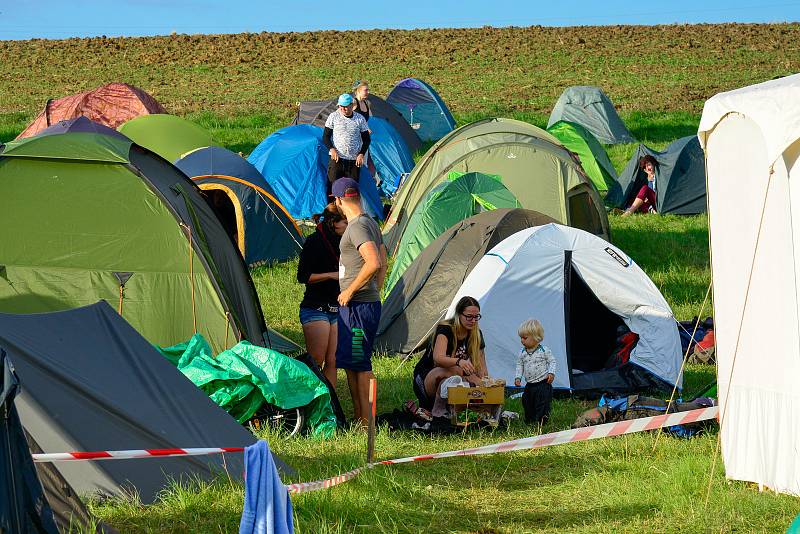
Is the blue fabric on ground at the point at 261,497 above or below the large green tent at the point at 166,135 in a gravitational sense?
below

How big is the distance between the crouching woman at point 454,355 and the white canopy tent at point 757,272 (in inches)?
83.0

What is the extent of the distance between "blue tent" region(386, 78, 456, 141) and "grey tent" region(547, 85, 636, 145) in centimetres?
229

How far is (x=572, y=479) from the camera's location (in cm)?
598

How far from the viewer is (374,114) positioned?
19.9 m

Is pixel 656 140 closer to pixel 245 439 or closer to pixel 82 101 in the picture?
pixel 82 101

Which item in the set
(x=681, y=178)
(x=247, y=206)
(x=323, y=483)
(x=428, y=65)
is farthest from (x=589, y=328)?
(x=428, y=65)

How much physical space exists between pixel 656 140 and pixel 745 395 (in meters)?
18.3

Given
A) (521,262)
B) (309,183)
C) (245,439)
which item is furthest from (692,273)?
(245,439)

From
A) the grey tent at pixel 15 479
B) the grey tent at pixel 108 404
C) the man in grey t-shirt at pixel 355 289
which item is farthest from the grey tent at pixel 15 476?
the man in grey t-shirt at pixel 355 289

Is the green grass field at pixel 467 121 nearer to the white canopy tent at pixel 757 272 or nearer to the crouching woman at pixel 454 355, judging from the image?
the white canopy tent at pixel 757 272

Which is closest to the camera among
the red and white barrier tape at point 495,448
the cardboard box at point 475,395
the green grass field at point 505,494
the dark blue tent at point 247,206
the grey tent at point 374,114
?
the red and white barrier tape at point 495,448

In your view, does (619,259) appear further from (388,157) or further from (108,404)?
(388,157)

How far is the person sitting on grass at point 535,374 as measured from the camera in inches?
294

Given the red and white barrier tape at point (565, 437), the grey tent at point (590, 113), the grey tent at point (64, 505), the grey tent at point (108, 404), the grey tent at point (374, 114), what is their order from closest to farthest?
the grey tent at point (64, 505) < the grey tent at point (108, 404) < the red and white barrier tape at point (565, 437) < the grey tent at point (374, 114) < the grey tent at point (590, 113)
